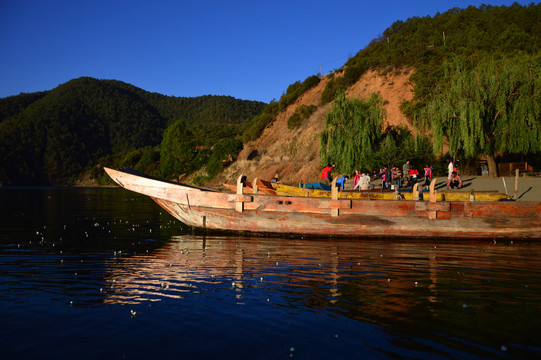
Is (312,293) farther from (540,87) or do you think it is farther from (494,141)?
(540,87)

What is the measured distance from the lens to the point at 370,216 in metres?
13.5

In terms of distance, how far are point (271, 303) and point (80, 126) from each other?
16788 cm

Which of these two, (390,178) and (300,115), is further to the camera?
(300,115)

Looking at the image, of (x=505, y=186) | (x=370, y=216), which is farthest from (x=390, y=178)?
(x=370, y=216)

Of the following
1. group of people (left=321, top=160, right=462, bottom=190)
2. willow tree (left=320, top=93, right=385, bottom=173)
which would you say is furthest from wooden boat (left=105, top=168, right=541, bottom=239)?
willow tree (left=320, top=93, right=385, bottom=173)

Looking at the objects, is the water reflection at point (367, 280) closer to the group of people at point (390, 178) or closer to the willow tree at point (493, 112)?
the group of people at point (390, 178)

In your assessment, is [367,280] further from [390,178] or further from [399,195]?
[390,178]

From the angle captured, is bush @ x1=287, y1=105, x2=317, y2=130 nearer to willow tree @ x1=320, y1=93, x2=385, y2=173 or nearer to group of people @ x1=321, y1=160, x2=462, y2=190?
willow tree @ x1=320, y1=93, x2=385, y2=173

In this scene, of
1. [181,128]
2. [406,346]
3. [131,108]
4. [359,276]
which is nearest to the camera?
[406,346]

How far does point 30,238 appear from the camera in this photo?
14.8 m

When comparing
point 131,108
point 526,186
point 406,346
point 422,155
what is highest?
point 131,108

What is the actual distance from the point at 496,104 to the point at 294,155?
37.5m

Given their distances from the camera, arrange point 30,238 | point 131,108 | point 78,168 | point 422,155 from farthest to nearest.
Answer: point 131,108
point 78,168
point 422,155
point 30,238

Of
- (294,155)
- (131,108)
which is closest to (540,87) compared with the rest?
(294,155)
